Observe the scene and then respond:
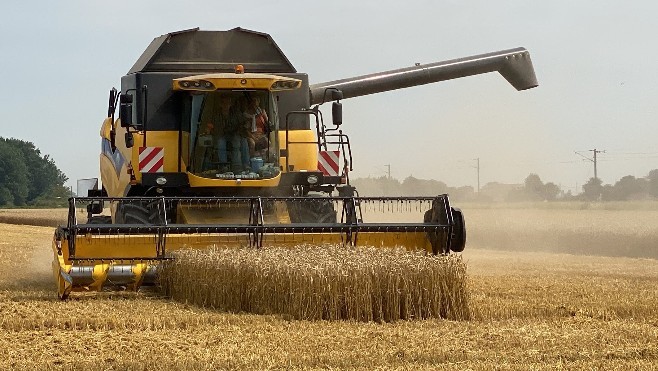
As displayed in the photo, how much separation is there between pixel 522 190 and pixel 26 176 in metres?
57.1

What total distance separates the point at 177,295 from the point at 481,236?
58.7 ft

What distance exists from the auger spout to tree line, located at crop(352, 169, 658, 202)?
871 cm

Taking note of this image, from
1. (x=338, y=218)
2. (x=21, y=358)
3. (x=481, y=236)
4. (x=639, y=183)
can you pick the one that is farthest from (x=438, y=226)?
(x=639, y=183)

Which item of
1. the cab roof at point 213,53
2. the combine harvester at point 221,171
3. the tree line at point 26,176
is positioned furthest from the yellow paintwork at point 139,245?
the tree line at point 26,176

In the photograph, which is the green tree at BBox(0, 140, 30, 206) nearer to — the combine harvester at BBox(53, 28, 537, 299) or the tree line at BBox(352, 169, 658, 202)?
the tree line at BBox(352, 169, 658, 202)

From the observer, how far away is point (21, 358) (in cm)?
625

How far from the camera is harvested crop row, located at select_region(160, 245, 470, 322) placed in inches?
317

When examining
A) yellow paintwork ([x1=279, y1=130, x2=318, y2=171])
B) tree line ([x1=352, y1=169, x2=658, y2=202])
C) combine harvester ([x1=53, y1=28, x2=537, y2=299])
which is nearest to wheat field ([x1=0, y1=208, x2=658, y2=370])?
combine harvester ([x1=53, y1=28, x2=537, y2=299])

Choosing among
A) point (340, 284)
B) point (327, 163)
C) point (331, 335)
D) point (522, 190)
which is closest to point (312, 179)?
point (327, 163)

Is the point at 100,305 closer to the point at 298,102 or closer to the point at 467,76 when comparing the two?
the point at 298,102

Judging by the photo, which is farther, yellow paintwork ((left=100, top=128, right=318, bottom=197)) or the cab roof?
the cab roof

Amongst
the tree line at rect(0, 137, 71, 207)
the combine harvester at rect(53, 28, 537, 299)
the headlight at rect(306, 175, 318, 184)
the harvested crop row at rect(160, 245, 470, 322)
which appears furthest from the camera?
the tree line at rect(0, 137, 71, 207)

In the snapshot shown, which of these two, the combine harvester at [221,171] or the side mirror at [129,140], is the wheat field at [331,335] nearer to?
the combine harvester at [221,171]

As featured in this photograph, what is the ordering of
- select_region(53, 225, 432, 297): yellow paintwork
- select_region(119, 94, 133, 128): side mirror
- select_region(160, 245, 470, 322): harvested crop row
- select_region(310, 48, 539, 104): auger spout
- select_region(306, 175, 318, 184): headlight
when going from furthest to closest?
select_region(310, 48, 539, 104): auger spout → select_region(306, 175, 318, 184): headlight → select_region(119, 94, 133, 128): side mirror → select_region(53, 225, 432, 297): yellow paintwork → select_region(160, 245, 470, 322): harvested crop row
